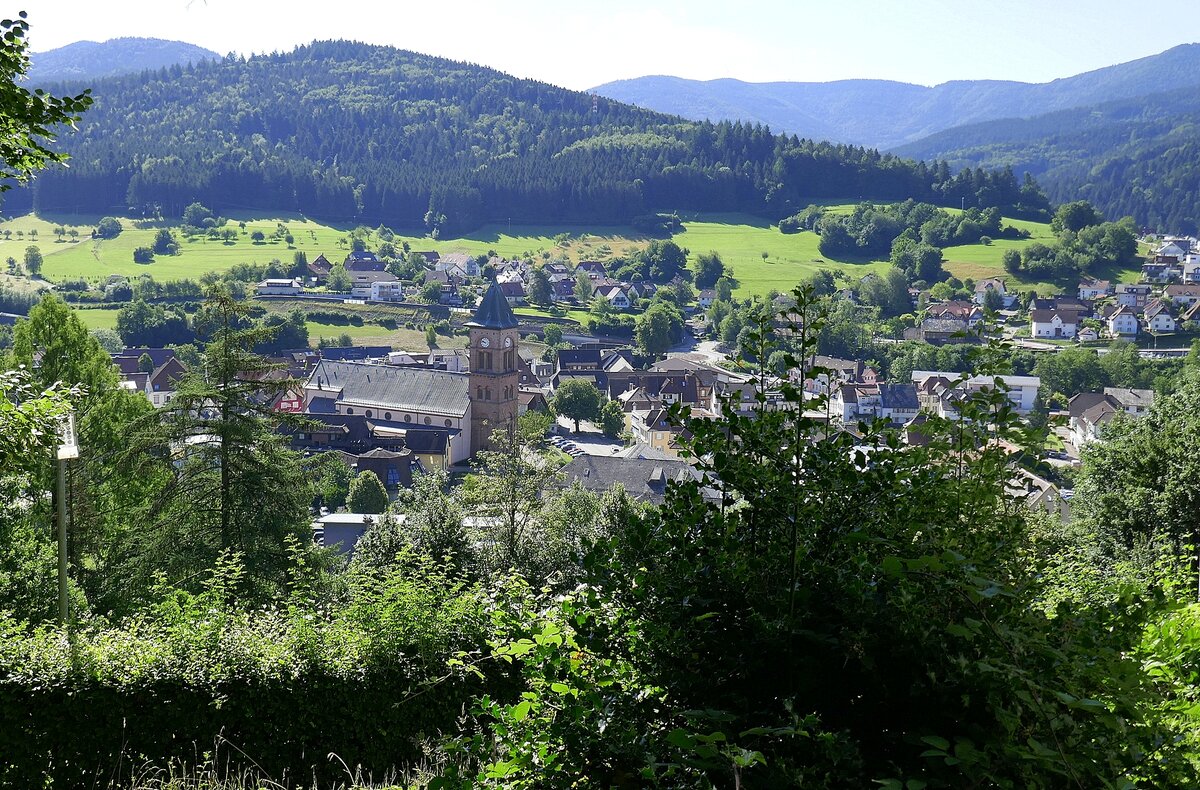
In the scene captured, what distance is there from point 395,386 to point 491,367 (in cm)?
872

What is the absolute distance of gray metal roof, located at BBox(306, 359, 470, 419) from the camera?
2345 inches

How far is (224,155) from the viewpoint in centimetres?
14075

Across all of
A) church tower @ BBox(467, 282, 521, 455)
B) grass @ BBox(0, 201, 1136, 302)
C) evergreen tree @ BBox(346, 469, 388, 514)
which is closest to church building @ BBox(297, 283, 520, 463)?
church tower @ BBox(467, 282, 521, 455)

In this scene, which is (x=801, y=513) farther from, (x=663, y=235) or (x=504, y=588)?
(x=663, y=235)

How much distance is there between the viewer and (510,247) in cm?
12106

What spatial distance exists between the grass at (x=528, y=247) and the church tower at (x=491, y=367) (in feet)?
128

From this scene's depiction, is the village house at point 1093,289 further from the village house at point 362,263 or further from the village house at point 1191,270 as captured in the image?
the village house at point 362,263

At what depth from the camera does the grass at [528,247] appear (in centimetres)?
9850

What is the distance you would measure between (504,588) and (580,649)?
17.3 feet

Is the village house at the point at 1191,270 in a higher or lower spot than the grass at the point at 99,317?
higher

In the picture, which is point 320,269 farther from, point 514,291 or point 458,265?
point 514,291

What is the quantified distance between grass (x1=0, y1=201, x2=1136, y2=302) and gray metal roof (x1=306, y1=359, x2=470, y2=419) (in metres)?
33.5

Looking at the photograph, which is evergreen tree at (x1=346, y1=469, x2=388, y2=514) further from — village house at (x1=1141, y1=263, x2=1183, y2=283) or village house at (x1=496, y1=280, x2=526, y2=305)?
village house at (x1=1141, y1=263, x2=1183, y2=283)

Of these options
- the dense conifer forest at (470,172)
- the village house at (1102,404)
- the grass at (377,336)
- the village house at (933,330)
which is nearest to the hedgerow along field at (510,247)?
the dense conifer forest at (470,172)
